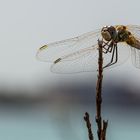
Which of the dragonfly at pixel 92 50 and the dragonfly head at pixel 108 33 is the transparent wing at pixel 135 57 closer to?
the dragonfly at pixel 92 50

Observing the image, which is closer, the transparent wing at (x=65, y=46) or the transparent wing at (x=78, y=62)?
the transparent wing at (x=78, y=62)

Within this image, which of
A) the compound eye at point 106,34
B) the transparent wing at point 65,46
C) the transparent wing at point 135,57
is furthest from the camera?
the transparent wing at point 135,57

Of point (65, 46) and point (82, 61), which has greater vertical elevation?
point (65, 46)

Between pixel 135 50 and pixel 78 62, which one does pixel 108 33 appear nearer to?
pixel 78 62

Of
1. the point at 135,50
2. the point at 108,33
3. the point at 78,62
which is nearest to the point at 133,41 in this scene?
the point at 135,50

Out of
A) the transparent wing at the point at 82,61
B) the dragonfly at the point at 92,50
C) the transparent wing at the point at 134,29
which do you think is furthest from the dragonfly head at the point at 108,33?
the transparent wing at the point at 134,29

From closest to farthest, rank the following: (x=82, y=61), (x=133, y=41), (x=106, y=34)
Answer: (x=106, y=34) → (x=82, y=61) → (x=133, y=41)

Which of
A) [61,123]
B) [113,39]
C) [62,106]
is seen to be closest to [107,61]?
[113,39]
